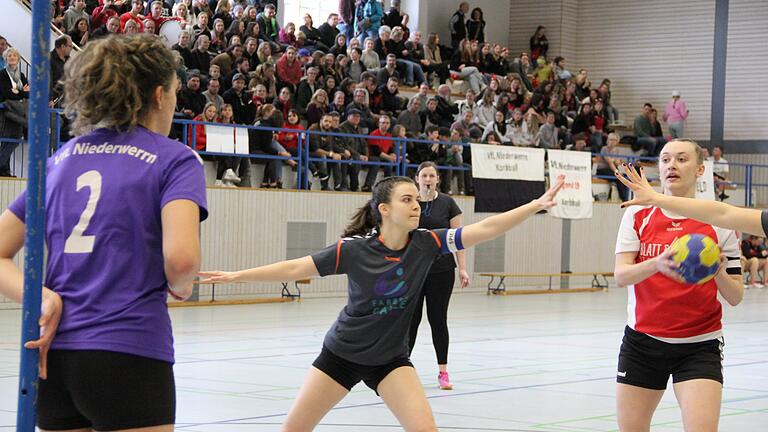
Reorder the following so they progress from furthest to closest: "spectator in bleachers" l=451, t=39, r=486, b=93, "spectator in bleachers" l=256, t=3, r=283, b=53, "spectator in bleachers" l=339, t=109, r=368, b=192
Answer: "spectator in bleachers" l=451, t=39, r=486, b=93, "spectator in bleachers" l=256, t=3, r=283, b=53, "spectator in bleachers" l=339, t=109, r=368, b=192

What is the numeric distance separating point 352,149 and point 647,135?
1123 cm

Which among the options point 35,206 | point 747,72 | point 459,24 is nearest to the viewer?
point 35,206

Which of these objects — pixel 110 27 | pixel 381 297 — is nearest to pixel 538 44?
pixel 110 27

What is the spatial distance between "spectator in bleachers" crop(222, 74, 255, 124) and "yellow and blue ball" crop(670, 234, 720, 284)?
14065mm

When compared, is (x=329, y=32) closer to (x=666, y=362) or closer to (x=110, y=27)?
(x=110, y=27)

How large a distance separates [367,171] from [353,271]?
48.5ft

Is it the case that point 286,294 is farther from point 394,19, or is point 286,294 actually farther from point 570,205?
point 394,19

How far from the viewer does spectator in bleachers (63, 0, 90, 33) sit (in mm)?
17847

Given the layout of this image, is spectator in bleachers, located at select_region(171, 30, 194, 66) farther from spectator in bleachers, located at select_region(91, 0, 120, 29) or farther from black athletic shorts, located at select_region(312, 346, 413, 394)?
black athletic shorts, located at select_region(312, 346, 413, 394)

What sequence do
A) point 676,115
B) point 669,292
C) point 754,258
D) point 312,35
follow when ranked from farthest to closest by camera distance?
point 676,115 → point 754,258 → point 312,35 → point 669,292

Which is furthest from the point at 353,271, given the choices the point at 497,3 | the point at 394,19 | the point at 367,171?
the point at 497,3

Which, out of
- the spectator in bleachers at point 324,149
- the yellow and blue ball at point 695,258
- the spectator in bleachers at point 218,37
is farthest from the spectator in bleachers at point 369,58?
the yellow and blue ball at point 695,258

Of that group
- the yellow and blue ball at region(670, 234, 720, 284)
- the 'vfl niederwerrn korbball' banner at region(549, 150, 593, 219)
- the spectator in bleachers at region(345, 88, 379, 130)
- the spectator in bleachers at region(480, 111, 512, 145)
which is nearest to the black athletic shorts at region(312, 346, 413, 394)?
the yellow and blue ball at region(670, 234, 720, 284)

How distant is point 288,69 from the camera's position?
20.2 meters
